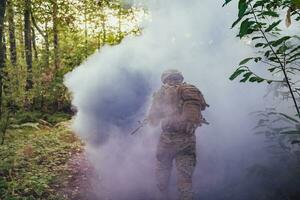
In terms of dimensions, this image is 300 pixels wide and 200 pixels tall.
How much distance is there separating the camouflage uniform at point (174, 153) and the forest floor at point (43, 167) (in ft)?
4.06

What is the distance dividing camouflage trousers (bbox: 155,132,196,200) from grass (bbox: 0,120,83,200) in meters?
1.53

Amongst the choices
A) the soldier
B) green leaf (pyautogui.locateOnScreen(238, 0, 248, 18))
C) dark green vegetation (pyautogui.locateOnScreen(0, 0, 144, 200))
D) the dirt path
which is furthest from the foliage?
green leaf (pyautogui.locateOnScreen(238, 0, 248, 18))

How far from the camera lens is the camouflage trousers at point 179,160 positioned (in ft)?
20.6

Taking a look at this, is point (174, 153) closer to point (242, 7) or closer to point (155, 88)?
point (155, 88)

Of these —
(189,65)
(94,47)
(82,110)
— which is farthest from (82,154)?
(94,47)

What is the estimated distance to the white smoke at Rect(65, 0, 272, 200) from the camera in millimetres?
7582

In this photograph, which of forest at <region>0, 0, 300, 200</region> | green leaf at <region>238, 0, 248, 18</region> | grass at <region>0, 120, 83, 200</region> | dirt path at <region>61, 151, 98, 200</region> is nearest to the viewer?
green leaf at <region>238, 0, 248, 18</region>

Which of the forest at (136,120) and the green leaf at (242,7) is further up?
the forest at (136,120)

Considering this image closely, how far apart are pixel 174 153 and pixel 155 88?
7.94ft

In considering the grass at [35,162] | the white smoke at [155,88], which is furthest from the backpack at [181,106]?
the grass at [35,162]

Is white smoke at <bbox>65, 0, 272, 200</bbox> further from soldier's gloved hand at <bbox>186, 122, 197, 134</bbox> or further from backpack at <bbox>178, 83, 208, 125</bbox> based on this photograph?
backpack at <bbox>178, 83, 208, 125</bbox>

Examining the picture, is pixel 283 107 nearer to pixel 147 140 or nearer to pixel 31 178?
pixel 147 140

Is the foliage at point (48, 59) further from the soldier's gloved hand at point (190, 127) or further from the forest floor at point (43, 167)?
the soldier's gloved hand at point (190, 127)

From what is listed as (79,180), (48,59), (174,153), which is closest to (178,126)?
(174,153)
